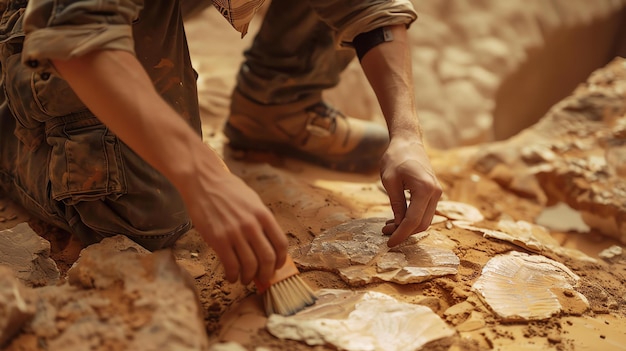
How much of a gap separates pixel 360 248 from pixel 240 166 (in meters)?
0.86

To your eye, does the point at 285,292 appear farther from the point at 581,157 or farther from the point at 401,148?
the point at 581,157

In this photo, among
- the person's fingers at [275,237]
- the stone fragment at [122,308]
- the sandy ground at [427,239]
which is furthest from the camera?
the sandy ground at [427,239]

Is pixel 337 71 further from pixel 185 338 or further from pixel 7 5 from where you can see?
pixel 185 338

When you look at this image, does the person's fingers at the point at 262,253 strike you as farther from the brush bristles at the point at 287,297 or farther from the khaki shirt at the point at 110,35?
the khaki shirt at the point at 110,35

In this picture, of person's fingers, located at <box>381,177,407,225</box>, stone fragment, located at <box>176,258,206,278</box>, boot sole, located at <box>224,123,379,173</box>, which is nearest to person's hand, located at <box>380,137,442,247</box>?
person's fingers, located at <box>381,177,407,225</box>

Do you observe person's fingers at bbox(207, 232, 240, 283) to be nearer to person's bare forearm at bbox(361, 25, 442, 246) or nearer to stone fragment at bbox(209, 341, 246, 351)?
stone fragment at bbox(209, 341, 246, 351)

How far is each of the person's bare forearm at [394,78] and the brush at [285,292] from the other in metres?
0.53

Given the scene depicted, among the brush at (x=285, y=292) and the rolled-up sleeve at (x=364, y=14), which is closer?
the brush at (x=285, y=292)

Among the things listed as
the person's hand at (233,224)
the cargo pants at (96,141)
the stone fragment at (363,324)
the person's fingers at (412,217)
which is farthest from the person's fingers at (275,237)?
the cargo pants at (96,141)

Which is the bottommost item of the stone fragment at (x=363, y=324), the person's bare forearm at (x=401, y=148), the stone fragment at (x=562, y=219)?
the stone fragment at (x=562, y=219)

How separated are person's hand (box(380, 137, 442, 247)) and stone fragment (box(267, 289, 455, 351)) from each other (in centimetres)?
21

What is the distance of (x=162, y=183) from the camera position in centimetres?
146

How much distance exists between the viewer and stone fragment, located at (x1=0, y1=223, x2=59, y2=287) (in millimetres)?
1326

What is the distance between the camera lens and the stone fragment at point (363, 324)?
3.46 feet
